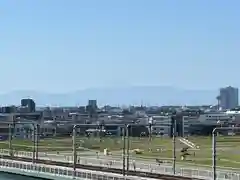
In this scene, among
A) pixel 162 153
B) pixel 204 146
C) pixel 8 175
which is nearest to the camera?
pixel 8 175

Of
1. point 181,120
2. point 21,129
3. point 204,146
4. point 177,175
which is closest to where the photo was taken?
point 177,175

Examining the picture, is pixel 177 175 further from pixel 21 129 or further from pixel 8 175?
pixel 21 129

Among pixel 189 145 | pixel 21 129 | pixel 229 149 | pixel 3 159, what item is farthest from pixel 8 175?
pixel 21 129

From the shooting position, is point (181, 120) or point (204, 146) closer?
point (204, 146)

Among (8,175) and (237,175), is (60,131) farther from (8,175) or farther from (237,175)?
(237,175)

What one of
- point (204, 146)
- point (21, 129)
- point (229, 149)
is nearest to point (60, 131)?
point (21, 129)

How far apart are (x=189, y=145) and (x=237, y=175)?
48.3 meters

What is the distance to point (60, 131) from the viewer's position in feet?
443

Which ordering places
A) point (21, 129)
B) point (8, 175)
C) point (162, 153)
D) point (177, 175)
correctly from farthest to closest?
point (21, 129) < point (162, 153) < point (8, 175) < point (177, 175)

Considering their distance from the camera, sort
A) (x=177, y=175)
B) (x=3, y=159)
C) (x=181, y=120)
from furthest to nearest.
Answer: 1. (x=181, y=120)
2. (x=3, y=159)
3. (x=177, y=175)

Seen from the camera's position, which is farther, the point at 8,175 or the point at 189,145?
the point at 189,145

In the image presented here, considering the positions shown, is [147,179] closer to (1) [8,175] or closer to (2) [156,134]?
(1) [8,175]

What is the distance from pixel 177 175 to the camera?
4569 cm

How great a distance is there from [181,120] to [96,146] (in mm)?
54222
